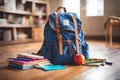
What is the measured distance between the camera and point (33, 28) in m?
3.95

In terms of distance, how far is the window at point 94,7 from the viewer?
4.22 m

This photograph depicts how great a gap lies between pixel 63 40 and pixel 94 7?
9.41ft

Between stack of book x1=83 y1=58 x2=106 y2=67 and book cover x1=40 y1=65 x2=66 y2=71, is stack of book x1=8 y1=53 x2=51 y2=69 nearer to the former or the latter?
book cover x1=40 y1=65 x2=66 y2=71

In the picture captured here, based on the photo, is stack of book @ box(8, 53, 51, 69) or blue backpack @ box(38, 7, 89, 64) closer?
stack of book @ box(8, 53, 51, 69)

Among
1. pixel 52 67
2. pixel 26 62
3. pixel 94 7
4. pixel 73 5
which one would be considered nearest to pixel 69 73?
pixel 52 67

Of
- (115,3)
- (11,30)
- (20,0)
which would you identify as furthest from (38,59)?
(115,3)

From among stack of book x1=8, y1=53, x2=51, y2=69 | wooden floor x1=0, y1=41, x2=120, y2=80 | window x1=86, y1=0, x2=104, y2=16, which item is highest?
window x1=86, y1=0, x2=104, y2=16

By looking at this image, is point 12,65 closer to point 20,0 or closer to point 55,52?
point 55,52

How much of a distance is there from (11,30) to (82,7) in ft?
5.54

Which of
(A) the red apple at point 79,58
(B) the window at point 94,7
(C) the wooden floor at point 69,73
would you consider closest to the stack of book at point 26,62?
(C) the wooden floor at point 69,73

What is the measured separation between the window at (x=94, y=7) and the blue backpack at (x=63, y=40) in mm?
2580

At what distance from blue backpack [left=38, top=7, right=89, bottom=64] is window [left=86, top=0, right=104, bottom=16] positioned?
8.46 feet

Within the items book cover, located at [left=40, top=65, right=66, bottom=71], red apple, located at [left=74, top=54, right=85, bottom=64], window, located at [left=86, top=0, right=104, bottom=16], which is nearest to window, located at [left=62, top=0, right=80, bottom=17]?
window, located at [left=86, top=0, right=104, bottom=16]

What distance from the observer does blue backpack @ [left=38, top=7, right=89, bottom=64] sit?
5.37 ft
